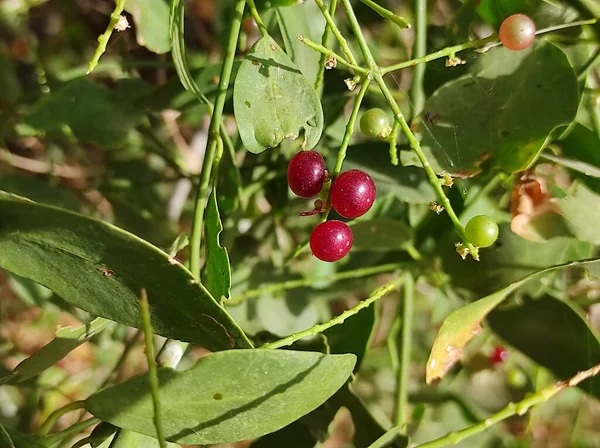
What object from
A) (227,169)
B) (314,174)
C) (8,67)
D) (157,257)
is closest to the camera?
(157,257)

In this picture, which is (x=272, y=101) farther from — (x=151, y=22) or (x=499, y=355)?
(x=499, y=355)

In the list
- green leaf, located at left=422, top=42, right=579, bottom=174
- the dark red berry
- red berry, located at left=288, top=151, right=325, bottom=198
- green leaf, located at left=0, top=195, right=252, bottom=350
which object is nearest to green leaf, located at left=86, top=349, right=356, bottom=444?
green leaf, located at left=0, top=195, right=252, bottom=350

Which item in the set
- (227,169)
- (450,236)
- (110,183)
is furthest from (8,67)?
(450,236)

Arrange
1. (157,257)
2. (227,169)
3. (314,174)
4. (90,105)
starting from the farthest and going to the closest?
1. (90,105)
2. (227,169)
3. (314,174)
4. (157,257)

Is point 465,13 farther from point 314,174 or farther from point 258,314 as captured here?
point 258,314

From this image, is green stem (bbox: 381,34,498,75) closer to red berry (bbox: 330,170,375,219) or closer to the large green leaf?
red berry (bbox: 330,170,375,219)

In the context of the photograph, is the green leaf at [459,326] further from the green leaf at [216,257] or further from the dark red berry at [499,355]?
the dark red berry at [499,355]
